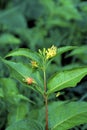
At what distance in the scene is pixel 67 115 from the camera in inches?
61.6

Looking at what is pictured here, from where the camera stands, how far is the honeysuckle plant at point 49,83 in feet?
4.97

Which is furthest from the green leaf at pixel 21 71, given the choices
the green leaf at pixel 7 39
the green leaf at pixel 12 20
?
the green leaf at pixel 12 20

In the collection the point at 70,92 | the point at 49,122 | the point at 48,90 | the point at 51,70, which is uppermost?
the point at 51,70

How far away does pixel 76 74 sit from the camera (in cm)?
152

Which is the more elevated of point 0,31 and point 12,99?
point 0,31

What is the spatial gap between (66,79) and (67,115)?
0.15 meters

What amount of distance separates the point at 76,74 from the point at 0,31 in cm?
236

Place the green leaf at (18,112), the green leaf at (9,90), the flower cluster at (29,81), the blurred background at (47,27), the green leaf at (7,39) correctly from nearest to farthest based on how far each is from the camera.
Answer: the flower cluster at (29,81), the green leaf at (9,90), the green leaf at (18,112), the blurred background at (47,27), the green leaf at (7,39)

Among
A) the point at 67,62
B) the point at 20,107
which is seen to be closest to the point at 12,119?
the point at 20,107

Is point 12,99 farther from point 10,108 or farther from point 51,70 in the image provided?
point 51,70

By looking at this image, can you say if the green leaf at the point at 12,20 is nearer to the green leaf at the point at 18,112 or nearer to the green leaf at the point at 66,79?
the green leaf at the point at 18,112

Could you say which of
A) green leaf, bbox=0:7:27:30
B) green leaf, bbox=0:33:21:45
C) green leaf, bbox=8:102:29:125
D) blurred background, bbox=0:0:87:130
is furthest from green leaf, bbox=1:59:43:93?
green leaf, bbox=0:7:27:30

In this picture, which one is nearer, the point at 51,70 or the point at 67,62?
the point at 51,70

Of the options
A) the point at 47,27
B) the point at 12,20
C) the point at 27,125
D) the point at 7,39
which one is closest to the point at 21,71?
the point at 27,125
